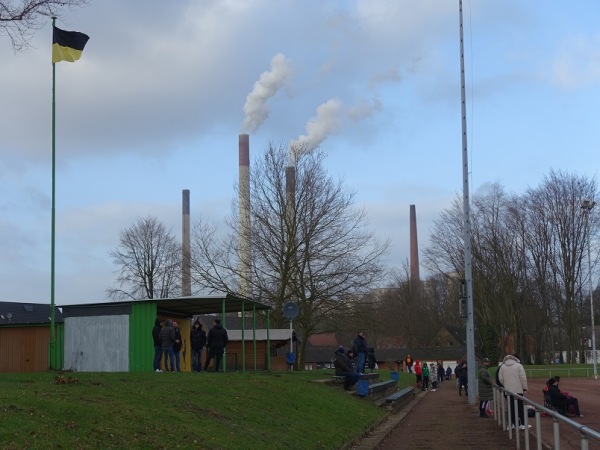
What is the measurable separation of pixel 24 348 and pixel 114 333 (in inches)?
348

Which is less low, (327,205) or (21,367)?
(327,205)

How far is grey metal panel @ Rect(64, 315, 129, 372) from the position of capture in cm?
2614

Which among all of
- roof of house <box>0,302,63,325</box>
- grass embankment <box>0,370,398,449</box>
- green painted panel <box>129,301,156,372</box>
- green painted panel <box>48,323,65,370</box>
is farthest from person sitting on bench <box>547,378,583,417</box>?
roof of house <box>0,302,63,325</box>

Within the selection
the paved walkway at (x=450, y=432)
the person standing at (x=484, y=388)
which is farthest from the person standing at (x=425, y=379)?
the person standing at (x=484, y=388)

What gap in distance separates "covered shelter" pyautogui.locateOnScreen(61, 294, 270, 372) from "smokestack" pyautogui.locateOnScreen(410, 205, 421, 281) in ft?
208

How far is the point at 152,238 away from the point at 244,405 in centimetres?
5334

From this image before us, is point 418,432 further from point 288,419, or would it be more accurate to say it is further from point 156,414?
point 156,414

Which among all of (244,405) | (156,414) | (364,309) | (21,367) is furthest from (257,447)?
(364,309)

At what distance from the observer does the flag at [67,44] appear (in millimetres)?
24359

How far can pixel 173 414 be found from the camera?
41.9 ft

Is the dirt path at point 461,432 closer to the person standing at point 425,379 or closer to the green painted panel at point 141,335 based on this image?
the green painted panel at point 141,335

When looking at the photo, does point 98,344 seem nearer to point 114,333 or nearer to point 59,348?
point 114,333

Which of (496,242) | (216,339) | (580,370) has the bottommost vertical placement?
(580,370)

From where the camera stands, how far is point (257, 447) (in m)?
12.2
